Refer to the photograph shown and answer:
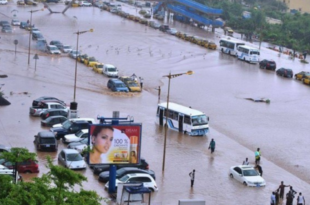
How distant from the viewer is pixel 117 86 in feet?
154

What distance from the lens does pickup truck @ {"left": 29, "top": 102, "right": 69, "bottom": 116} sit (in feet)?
126

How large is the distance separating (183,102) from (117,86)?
4.04 meters

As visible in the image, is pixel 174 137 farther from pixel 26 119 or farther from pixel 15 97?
pixel 15 97

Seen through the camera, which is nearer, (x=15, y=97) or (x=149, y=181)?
(x=149, y=181)

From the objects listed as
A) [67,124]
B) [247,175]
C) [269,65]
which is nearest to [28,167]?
[67,124]

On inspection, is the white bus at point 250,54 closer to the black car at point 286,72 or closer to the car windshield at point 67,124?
the black car at point 286,72

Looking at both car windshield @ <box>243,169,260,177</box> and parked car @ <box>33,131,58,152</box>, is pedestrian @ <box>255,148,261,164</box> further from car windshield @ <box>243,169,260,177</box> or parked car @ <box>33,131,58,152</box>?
parked car @ <box>33,131,58,152</box>

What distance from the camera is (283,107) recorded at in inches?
1839

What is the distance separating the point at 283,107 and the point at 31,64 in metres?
17.3

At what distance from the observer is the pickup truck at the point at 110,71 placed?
51.7 m

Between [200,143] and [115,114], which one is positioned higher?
[115,114]

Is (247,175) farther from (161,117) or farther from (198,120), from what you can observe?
(161,117)

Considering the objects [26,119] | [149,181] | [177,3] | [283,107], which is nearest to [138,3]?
[177,3]

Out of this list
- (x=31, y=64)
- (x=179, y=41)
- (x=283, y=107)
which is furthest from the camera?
(x=179, y=41)
